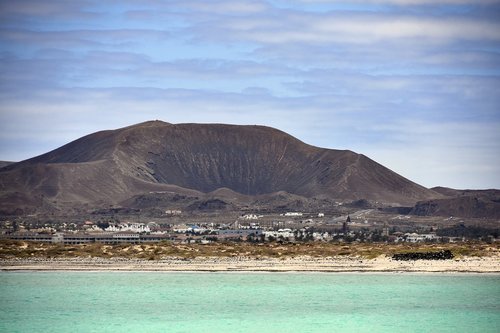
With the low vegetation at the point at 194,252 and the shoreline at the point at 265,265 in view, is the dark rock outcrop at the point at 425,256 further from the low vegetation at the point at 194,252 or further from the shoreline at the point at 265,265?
the low vegetation at the point at 194,252

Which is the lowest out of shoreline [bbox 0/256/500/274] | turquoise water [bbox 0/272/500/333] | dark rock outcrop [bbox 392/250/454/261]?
turquoise water [bbox 0/272/500/333]

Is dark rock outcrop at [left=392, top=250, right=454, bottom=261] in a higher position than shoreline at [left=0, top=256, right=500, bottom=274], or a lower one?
higher

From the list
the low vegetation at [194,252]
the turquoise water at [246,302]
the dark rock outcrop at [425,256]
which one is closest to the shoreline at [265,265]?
the dark rock outcrop at [425,256]

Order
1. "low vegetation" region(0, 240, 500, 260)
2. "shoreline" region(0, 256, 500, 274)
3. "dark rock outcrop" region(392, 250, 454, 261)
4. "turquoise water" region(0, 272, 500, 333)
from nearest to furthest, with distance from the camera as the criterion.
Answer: "turquoise water" region(0, 272, 500, 333) → "shoreline" region(0, 256, 500, 274) → "dark rock outcrop" region(392, 250, 454, 261) → "low vegetation" region(0, 240, 500, 260)

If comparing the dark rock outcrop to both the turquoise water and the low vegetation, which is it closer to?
the low vegetation

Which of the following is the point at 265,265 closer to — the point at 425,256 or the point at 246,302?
the point at 425,256

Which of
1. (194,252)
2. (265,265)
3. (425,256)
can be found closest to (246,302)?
(265,265)

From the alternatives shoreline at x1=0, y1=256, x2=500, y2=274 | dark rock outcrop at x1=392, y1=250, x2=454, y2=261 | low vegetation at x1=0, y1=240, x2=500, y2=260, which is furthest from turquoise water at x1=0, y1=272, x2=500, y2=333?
low vegetation at x1=0, y1=240, x2=500, y2=260
